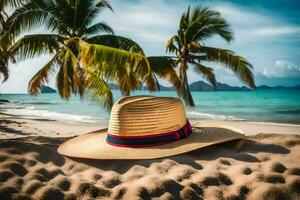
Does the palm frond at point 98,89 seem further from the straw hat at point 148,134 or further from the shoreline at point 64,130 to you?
the shoreline at point 64,130

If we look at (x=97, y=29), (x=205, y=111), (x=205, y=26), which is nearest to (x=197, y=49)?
(x=205, y=26)

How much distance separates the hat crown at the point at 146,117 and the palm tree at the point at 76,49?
6.68ft

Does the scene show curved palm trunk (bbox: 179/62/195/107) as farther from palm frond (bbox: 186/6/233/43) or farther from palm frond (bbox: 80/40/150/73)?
palm frond (bbox: 80/40/150/73)

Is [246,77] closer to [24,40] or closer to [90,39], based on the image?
[90,39]

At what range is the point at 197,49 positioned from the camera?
→ 28.9ft

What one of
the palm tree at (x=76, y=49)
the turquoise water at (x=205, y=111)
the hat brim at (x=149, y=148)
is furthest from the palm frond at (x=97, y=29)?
the hat brim at (x=149, y=148)

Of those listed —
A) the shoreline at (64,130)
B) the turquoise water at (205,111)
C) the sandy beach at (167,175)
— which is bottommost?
the turquoise water at (205,111)

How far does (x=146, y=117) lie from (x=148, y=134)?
198 mm

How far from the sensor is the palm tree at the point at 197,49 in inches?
320

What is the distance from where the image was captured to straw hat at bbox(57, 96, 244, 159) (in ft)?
9.79

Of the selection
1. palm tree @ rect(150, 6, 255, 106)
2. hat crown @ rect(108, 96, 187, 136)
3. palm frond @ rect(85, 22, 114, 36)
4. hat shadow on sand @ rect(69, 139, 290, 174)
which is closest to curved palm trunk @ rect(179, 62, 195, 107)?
palm tree @ rect(150, 6, 255, 106)

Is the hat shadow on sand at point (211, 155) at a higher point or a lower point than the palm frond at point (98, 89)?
lower

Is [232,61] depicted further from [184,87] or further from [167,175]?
[167,175]

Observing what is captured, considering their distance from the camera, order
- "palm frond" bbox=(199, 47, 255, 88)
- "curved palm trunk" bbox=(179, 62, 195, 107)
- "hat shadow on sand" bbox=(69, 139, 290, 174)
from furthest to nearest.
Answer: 1. "curved palm trunk" bbox=(179, 62, 195, 107)
2. "palm frond" bbox=(199, 47, 255, 88)
3. "hat shadow on sand" bbox=(69, 139, 290, 174)
